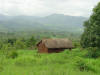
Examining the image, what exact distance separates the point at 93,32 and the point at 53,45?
46.2ft

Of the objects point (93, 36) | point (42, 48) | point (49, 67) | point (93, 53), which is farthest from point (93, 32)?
point (49, 67)

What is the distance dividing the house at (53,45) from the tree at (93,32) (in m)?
11.9

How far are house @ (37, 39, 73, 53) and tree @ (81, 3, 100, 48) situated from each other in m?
11.9

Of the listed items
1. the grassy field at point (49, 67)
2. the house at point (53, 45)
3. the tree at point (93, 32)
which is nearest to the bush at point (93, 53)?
the tree at point (93, 32)

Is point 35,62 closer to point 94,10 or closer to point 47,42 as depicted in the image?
point 94,10

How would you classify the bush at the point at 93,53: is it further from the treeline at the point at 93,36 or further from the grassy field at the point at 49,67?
the grassy field at the point at 49,67

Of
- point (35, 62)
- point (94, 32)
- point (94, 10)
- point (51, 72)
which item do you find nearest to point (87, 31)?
point (94, 32)

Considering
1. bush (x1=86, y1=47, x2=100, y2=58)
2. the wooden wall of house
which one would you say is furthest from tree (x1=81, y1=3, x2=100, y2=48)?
the wooden wall of house

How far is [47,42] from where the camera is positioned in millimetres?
37719

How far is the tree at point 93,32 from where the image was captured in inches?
969

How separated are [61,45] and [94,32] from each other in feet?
46.8

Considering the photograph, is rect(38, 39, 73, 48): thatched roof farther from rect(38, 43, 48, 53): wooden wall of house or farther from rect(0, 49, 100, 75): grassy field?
rect(0, 49, 100, 75): grassy field

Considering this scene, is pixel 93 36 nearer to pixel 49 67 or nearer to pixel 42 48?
pixel 42 48

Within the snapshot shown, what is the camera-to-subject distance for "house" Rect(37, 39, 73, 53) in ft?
122
